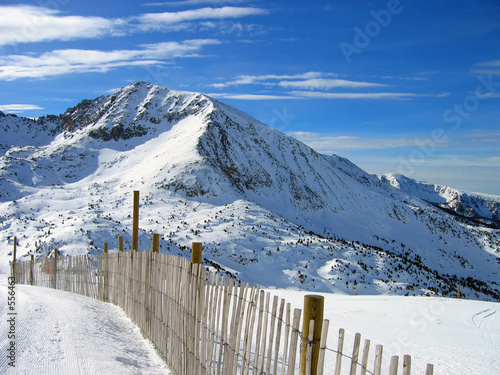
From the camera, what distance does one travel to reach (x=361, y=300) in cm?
1321

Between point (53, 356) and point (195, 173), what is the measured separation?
1757 inches

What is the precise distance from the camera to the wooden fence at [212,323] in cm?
319

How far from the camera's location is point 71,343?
557 centimetres

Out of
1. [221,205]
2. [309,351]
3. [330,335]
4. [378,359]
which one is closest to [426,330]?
[330,335]

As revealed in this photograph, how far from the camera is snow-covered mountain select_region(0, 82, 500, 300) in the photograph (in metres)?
31.2

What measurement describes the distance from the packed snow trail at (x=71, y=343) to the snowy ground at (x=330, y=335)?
1cm

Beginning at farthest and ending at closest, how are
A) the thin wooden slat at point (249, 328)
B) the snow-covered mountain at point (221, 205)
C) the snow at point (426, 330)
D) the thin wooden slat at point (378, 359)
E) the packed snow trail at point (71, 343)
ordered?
the snow-covered mountain at point (221, 205) → the snow at point (426, 330) → the packed snow trail at point (71, 343) → the thin wooden slat at point (249, 328) → the thin wooden slat at point (378, 359)

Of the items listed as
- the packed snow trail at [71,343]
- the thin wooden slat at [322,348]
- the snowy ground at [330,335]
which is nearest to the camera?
the thin wooden slat at [322,348]

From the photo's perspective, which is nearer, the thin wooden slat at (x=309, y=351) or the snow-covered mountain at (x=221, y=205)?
the thin wooden slat at (x=309, y=351)

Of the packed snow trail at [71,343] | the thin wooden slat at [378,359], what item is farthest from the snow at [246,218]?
the thin wooden slat at [378,359]

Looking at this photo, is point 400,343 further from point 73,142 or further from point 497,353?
point 73,142

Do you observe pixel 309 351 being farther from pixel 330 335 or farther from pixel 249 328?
pixel 330 335

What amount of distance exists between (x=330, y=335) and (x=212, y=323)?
5166 millimetres

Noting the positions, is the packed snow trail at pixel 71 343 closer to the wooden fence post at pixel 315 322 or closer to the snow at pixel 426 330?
the wooden fence post at pixel 315 322
